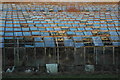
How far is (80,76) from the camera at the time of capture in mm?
16078

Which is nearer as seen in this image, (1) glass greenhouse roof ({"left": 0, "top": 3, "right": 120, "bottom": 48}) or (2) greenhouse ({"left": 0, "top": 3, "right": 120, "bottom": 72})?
(2) greenhouse ({"left": 0, "top": 3, "right": 120, "bottom": 72})

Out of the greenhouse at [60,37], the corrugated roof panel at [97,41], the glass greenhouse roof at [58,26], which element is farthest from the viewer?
the corrugated roof panel at [97,41]

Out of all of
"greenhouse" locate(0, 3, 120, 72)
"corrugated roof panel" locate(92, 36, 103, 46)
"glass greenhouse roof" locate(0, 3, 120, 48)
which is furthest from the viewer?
"corrugated roof panel" locate(92, 36, 103, 46)

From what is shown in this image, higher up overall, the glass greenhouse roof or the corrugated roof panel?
the glass greenhouse roof

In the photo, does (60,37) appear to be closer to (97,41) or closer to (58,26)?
(58,26)

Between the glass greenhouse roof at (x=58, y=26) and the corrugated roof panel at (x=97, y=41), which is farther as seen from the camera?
the corrugated roof panel at (x=97, y=41)

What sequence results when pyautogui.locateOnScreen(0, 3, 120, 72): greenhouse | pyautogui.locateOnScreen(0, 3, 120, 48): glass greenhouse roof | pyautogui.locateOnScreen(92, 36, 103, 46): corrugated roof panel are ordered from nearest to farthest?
Answer: 1. pyautogui.locateOnScreen(0, 3, 120, 72): greenhouse
2. pyautogui.locateOnScreen(0, 3, 120, 48): glass greenhouse roof
3. pyautogui.locateOnScreen(92, 36, 103, 46): corrugated roof panel

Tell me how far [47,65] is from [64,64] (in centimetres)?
108

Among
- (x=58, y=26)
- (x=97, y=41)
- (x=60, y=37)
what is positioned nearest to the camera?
(x=97, y=41)

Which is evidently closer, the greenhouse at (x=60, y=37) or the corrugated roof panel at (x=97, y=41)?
the greenhouse at (x=60, y=37)

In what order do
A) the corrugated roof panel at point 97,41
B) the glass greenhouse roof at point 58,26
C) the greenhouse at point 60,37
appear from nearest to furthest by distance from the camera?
1. the greenhouse at point 60,37
2. the glass greenhouse roof at point 58,26
3. the corrugated roof panel at point 97,41

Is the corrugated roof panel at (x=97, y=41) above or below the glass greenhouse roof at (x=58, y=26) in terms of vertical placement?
below

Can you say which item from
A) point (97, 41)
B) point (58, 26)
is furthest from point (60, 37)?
point (97, 41)

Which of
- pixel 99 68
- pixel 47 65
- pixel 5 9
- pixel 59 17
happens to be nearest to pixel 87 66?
pixel 99 68
